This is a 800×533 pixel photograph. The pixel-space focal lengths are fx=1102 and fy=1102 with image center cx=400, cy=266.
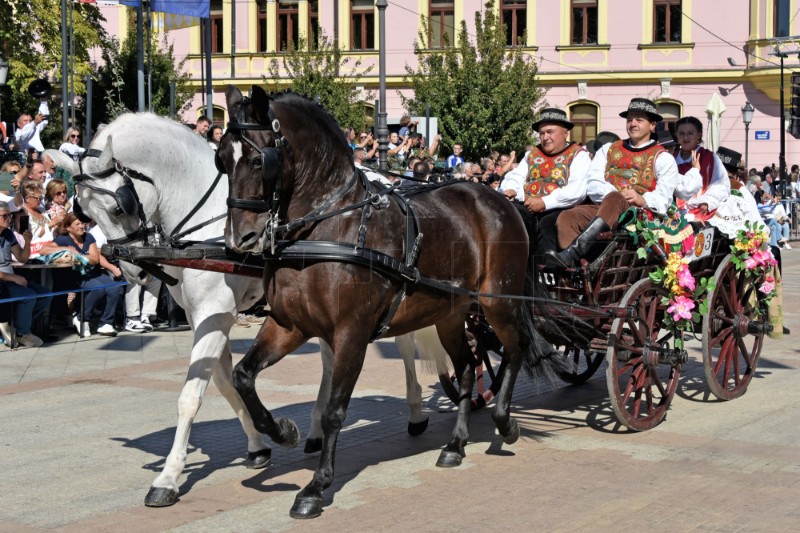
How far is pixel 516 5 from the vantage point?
1531 inches

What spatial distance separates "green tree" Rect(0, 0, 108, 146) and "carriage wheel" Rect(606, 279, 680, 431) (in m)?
28.3

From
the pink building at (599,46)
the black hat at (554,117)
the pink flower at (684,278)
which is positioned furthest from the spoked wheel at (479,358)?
the pink building at (599,46)

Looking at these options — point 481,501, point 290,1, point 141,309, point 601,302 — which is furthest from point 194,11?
point 290,1

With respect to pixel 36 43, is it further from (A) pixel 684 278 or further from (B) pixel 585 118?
(A) pixel 684 278

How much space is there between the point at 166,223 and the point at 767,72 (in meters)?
32.8

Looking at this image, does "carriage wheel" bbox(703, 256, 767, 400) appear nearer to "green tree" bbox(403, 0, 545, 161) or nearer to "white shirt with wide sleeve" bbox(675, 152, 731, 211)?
"white shirt with wide sleeve" bbox(675, 152, 731, 211)

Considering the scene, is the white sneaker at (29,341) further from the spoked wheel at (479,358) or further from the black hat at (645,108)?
the black hat at (645,108)

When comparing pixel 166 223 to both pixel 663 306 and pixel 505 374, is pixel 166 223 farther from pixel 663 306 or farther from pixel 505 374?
pixel 663 306

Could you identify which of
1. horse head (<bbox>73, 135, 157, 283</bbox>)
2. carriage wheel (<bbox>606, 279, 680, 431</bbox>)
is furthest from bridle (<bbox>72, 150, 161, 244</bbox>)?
carriage wheel (<bbox>606, 279, 680, 431</bbox>)

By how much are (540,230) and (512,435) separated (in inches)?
64.1

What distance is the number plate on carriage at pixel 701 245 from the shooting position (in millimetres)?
8594

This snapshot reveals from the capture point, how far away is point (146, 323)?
44.8 feet

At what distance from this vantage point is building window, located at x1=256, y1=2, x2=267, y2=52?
39500mm

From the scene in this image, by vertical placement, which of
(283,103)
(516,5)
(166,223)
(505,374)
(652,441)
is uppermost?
(516,5)
